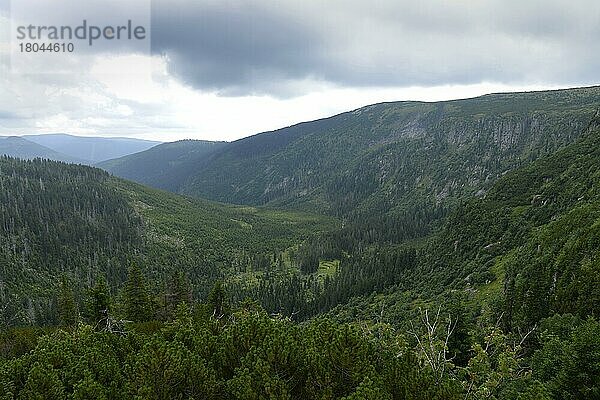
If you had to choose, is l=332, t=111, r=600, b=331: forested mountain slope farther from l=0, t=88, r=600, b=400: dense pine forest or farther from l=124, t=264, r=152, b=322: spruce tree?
l=124, t=264, r=152, b=322: spruce tree

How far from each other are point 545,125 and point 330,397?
225450 millimetres

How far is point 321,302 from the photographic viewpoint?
100125mm

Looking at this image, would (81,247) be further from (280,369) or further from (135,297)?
(280,369)

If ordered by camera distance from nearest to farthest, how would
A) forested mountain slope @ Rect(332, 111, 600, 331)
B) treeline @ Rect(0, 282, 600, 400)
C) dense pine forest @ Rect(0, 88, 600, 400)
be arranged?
1. treeline @ Rect(0, 282, 600, 400)
2. dense pine forest @ Rect(0, 88, 600, 400)
3. forested mountain slope @ Rect(332, 111, 600, 331)

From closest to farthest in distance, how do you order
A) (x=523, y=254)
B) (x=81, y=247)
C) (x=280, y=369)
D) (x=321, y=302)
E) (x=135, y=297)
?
(x=280, y=369) < (x=135, y=297) < (x=523, y=254) < (x=321, y=302) < (x=81, y=247)

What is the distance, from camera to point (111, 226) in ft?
570

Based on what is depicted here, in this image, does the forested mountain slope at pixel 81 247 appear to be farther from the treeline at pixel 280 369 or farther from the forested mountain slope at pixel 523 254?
the treeline at pixel 280 369

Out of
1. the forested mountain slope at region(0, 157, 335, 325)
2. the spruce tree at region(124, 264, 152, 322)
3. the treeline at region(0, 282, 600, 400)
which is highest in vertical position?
the treeline at region(0, 282, 600, 400)

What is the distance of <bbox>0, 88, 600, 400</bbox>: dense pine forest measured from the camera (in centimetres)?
1422

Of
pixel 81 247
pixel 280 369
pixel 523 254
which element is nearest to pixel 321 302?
pixel 523 254

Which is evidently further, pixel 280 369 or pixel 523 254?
pixel 523 254

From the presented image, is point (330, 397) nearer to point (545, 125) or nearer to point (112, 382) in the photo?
point (112, 382)

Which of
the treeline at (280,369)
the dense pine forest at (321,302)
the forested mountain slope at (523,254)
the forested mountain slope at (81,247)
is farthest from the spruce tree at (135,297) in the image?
the forested mountain slope at (81,247)

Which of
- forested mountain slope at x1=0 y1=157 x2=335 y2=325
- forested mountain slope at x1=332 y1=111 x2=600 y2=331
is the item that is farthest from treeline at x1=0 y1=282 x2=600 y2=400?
forested mountain slope at x1=0 y1=157 x2=335 y2=325
